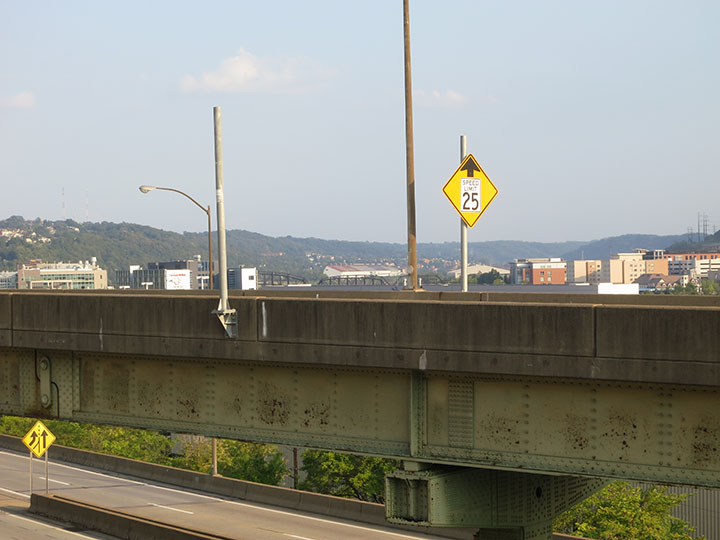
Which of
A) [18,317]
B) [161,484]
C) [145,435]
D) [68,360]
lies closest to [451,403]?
[68,360]

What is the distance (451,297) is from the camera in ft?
50.5

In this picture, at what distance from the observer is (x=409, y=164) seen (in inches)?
746

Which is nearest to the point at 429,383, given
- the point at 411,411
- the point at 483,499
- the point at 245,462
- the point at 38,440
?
the point at 411,411

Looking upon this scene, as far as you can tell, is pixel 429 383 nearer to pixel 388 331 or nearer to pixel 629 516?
pixel 388 331

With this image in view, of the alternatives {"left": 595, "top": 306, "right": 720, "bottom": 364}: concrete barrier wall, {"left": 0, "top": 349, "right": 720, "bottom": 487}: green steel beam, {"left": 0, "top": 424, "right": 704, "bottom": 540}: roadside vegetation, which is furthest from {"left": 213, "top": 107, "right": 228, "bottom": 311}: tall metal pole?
{"left": 0, "top": 424, "right": 704, "bottom": 540}: roadside vegetation

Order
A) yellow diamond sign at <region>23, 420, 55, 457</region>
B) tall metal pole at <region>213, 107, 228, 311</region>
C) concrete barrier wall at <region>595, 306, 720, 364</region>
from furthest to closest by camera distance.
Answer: yellow diamond sign at <region>23, 420, 55, 457</region> → tall metal pole at <region>213, 107, 228, 311</region> → concrete barrier wall at <region>595, 306, 720, 364</region>

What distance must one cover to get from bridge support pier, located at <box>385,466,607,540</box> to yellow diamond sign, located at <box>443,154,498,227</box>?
18.6ft

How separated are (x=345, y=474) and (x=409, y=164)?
33.4m

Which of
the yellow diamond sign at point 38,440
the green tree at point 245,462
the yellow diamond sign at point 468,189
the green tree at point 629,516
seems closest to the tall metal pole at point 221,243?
the yellow diamond sign at point 468,189

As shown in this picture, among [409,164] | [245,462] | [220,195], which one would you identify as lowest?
[245,462]

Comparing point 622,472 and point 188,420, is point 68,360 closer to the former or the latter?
point 188,420

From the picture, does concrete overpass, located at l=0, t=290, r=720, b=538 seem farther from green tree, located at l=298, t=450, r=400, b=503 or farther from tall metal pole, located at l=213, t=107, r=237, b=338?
green tree, located at l=298, t=450, r=400, b=503

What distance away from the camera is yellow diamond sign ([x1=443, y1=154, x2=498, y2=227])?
16500 millimetres

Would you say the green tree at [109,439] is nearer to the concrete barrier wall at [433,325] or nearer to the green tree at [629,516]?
the green tree at [629,516]
